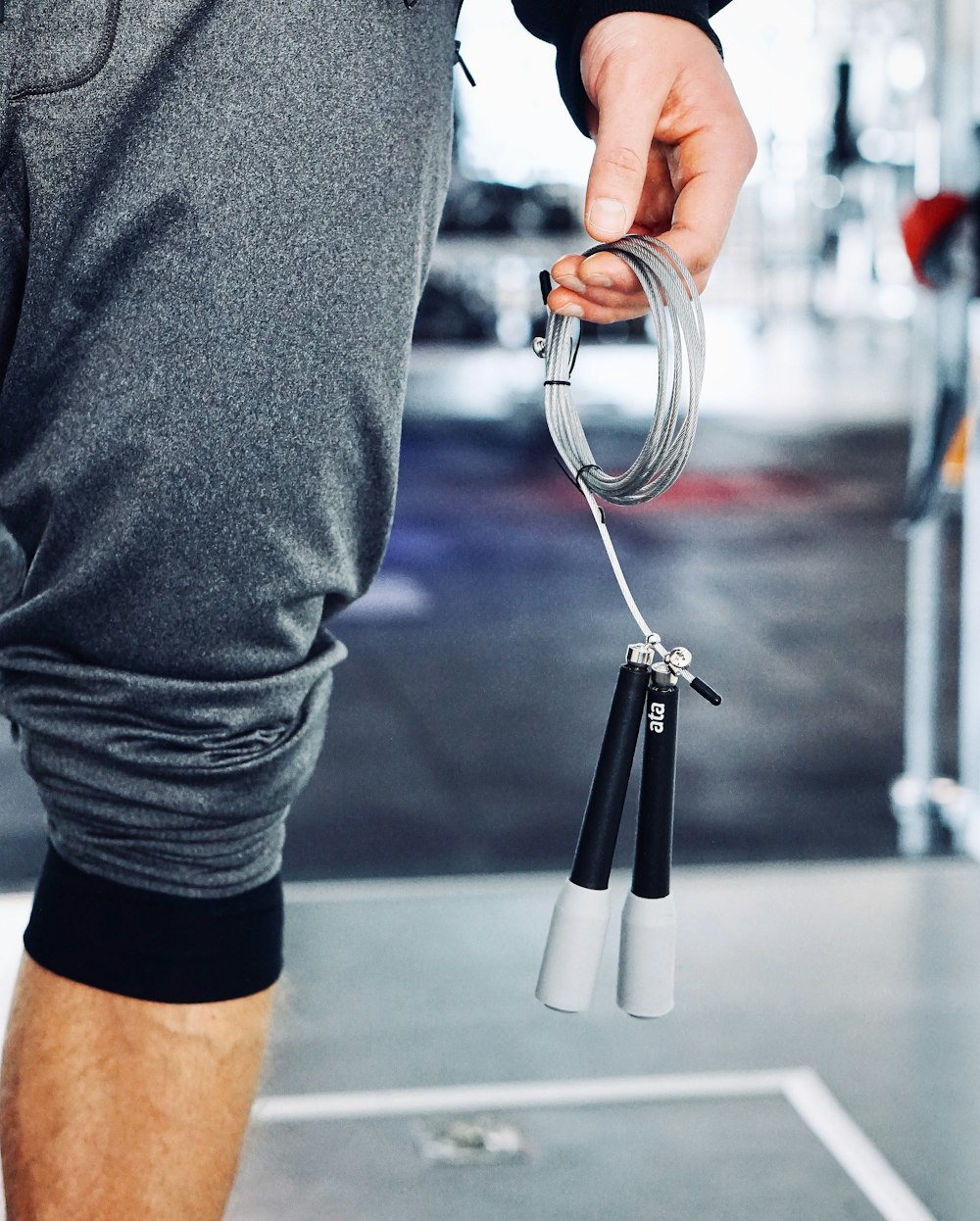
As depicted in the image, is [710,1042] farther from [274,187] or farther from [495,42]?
[495,42]

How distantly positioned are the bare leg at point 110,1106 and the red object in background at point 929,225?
144cm

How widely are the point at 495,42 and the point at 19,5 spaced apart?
7.35 m

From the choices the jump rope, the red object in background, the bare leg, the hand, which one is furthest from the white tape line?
the red object in background

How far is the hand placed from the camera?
22.8 inches

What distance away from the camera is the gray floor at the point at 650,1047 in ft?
3.11

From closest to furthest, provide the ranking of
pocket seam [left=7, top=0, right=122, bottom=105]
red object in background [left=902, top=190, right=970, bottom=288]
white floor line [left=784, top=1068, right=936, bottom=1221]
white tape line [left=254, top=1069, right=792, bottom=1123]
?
pocket seam [left=7, top=0, right=122, bottom=105], white floor line [left=784, top=1068, right=936, bottom=1221], white tape line [left=254, top=1069, right=792, bottom=1123], red object in background [left=902, top=190, right=970, bottom=288]

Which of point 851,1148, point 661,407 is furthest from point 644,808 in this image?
point 851,1148

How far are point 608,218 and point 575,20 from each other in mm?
134

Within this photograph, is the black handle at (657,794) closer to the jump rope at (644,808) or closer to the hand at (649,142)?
the jump rope at (644,808)

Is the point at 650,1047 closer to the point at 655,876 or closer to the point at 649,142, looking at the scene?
the point at 655,876

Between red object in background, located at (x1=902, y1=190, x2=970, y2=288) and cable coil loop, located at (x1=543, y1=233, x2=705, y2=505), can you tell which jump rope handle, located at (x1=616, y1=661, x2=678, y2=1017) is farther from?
red object in background, located at (x1=902, y1=190, x2=970, y2=288)

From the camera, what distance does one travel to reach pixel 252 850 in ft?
2.18

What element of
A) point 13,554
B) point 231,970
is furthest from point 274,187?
point 231,970

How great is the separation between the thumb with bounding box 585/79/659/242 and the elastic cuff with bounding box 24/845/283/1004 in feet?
1.15
